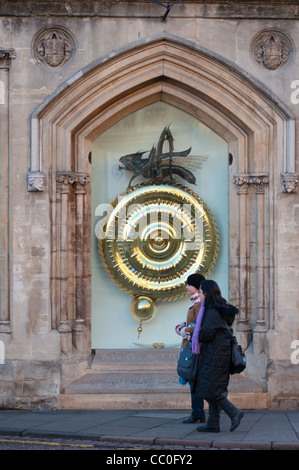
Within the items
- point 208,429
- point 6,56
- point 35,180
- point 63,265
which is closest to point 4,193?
point 35,180

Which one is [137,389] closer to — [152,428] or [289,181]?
[152,428]

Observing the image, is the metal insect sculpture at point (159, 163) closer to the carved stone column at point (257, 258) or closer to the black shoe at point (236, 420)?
the carved stone column at point (257, 258)

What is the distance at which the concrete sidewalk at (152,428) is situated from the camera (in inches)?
321

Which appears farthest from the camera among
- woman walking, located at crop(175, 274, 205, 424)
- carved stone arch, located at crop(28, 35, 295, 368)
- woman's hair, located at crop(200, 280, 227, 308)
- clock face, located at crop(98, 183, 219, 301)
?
clock face, located at crop(98, 183, 219, 301)

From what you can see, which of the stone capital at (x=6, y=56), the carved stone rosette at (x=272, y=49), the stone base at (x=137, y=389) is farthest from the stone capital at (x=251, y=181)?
the stone capital at (x=6, y=56)

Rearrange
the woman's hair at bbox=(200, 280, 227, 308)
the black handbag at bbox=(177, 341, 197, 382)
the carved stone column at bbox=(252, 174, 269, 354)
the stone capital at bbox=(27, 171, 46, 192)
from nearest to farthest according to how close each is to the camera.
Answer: the woman's hair at bbox=(200, 280, 227, 308), the black handbag at bbox=(177, 341, 197, 382), the stone capital at bbox=(27, 171, 46, 192), the carved stone column at bbox=(252, 174, 269, 354)

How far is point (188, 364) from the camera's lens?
8.79m

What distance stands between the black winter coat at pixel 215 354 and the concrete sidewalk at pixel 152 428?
458 millimetres

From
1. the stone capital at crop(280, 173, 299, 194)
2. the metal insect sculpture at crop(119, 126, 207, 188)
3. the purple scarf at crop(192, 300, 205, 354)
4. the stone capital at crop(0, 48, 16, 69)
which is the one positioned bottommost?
the purple scarf at crop(192, 300, 205, 354)

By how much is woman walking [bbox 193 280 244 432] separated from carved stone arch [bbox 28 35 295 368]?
223 cm

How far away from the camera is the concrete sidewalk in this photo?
8164 mm

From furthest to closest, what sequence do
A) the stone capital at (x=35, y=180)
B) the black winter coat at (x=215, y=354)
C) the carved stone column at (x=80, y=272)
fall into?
the carved stone column at (x=80, y=272) < the stone capital at (x=35, y=180) < the black winter coat at (x=215, y=354)

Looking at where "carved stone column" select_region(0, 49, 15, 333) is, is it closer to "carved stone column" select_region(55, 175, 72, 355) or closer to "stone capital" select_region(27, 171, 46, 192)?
"stone capital" select_region(27, 171, 46, 192)

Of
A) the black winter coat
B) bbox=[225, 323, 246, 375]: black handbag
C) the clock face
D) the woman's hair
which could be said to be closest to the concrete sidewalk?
the black winter coat
